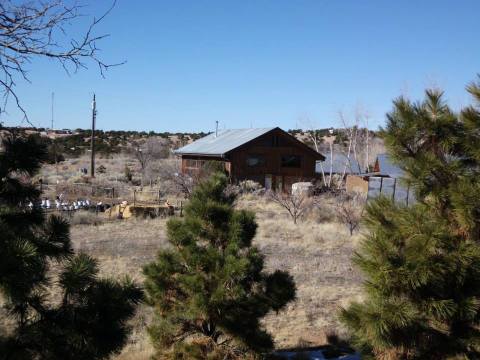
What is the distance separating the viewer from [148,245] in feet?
55.5

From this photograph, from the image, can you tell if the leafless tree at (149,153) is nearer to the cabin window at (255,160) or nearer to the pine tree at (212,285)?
the cabin window at (255,160)

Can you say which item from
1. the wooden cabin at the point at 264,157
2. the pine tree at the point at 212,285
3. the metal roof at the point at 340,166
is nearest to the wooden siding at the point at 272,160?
the wooden cabin at the point at 264,157

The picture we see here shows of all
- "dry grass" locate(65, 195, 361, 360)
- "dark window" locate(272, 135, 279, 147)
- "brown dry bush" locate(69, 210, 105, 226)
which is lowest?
"dry grass" locate(65, 195, 361, 360)

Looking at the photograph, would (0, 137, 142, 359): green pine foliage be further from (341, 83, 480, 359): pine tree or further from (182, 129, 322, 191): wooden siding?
(182, 129, 322, 191): wooden siding

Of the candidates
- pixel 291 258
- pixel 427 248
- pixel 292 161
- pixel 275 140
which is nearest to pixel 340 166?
pixel 292 161

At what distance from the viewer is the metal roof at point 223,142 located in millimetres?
39750

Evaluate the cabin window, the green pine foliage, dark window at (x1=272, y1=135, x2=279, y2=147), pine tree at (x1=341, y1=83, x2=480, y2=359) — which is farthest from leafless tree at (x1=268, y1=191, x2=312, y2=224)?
the green pine foliage

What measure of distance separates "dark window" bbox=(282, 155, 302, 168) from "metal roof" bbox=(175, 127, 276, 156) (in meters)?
2.60

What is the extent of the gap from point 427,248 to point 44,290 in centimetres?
257

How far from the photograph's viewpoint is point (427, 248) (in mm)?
3848

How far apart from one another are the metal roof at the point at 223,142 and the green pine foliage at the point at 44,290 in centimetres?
3486

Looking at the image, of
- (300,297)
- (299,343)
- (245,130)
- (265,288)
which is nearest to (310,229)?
(300,297)

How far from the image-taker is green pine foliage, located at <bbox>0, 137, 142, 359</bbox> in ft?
9.39

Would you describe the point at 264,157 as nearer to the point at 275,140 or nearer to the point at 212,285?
the point at 275,140
